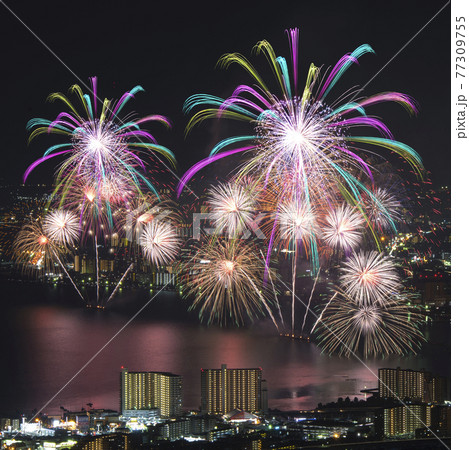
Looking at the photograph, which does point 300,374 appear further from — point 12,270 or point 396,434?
point 12,270

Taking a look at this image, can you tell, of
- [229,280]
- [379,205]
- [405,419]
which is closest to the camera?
[405,419]

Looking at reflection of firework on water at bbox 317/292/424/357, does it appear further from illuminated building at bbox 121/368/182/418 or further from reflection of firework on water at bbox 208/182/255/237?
illuminated building at bbox 121/368/182/418

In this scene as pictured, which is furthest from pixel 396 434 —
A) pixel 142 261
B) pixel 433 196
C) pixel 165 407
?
pixel 142 261

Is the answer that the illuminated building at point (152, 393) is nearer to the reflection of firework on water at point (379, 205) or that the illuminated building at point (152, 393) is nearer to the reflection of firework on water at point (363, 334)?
the reflection of firework on water at point (363, 334)

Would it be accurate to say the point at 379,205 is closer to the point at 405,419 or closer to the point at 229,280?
the point at 229,280

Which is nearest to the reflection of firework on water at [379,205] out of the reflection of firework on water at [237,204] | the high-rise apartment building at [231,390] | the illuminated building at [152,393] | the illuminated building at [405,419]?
the reflection of firework on water at [237,204]

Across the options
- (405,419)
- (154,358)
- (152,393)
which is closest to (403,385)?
(405,419)

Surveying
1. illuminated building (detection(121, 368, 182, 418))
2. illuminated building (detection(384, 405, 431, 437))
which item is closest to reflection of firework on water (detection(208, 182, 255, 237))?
illuminated building (detection(121, 368, 182, 418))

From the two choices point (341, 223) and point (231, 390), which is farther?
point (341, 223)
